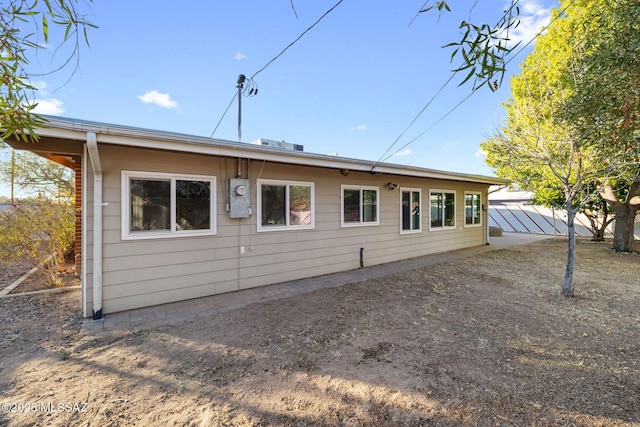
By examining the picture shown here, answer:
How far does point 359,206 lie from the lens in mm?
6672

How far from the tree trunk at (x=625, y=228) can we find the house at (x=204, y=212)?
303 inches

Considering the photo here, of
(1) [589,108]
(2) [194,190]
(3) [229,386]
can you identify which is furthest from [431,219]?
(3) [229,386]

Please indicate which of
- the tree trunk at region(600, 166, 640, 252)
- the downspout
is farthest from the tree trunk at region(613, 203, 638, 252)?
the downspout

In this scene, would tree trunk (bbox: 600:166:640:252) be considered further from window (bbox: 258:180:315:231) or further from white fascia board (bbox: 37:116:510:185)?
window (bbox: 258:180:315:231)

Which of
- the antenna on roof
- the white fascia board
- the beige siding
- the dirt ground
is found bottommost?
the dirt ground

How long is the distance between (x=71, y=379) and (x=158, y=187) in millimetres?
2574

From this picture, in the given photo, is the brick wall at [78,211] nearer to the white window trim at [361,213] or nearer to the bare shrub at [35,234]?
the bare shrub at [35,234]

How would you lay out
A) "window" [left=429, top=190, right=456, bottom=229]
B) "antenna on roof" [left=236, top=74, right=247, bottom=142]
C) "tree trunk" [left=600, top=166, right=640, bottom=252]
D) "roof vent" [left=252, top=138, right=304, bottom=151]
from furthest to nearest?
1. "tree trunk" [left=600, top=166, right=640, bottom=252]
2. "window" [left=429, top=190, right=456, bottom=229]
3. "antenna on roof" [left=236, top=74, right=247, bottom=142]
4. "roof vent" [left=252, top=138, right=304, bottom=151]

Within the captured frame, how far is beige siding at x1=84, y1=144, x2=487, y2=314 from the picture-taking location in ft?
12.5

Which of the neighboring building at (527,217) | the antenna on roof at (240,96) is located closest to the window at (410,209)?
the antenna on roof at (240,96)

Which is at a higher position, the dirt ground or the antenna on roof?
the antenna on roof

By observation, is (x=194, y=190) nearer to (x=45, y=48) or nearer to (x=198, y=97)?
(x=45, y=48)

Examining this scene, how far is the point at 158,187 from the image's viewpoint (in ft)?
13.7

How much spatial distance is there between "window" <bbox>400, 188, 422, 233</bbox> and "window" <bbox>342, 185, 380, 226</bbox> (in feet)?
3.52
